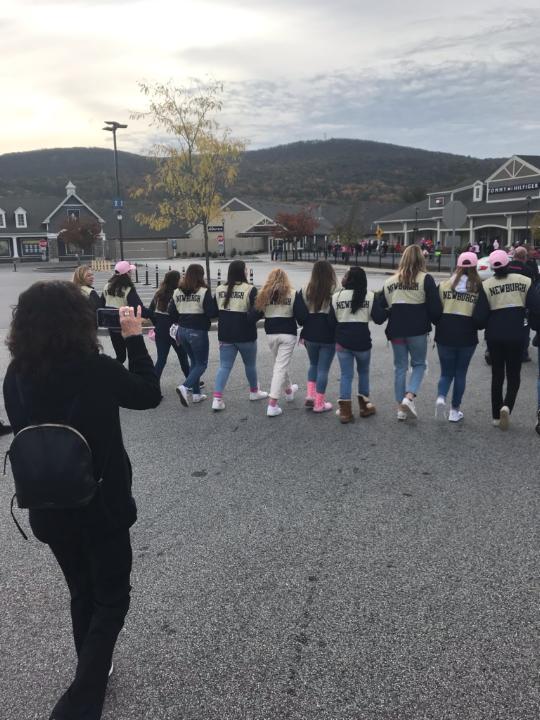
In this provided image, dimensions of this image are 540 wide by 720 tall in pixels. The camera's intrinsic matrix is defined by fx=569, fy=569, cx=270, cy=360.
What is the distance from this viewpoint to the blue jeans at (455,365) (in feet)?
20.4

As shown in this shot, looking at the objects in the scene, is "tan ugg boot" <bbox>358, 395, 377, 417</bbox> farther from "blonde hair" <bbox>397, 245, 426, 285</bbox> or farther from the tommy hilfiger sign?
the tommy hilfiger sign

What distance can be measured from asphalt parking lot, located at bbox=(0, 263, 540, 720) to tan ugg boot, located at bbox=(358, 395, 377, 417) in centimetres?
84

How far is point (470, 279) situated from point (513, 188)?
48.8 meters

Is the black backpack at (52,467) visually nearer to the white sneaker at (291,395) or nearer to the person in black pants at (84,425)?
the person in black pants at (84,425)

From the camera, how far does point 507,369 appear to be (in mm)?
6160

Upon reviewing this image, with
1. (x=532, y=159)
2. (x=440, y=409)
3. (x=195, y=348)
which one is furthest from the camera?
(x=532, y=159)

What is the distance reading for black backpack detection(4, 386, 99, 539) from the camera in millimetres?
2102

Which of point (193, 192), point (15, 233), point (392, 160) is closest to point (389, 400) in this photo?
point (193, 192)

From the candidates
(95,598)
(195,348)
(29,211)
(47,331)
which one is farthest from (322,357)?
(29,211)

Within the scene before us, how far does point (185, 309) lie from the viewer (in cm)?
717

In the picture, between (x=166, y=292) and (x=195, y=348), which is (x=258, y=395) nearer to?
(x=195, y=348)

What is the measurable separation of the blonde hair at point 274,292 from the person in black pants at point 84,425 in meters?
4.20

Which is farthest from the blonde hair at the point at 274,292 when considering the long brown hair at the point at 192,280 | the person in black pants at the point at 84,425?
the person in black pants at the point at 84,425

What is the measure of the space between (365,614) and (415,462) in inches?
93.2
